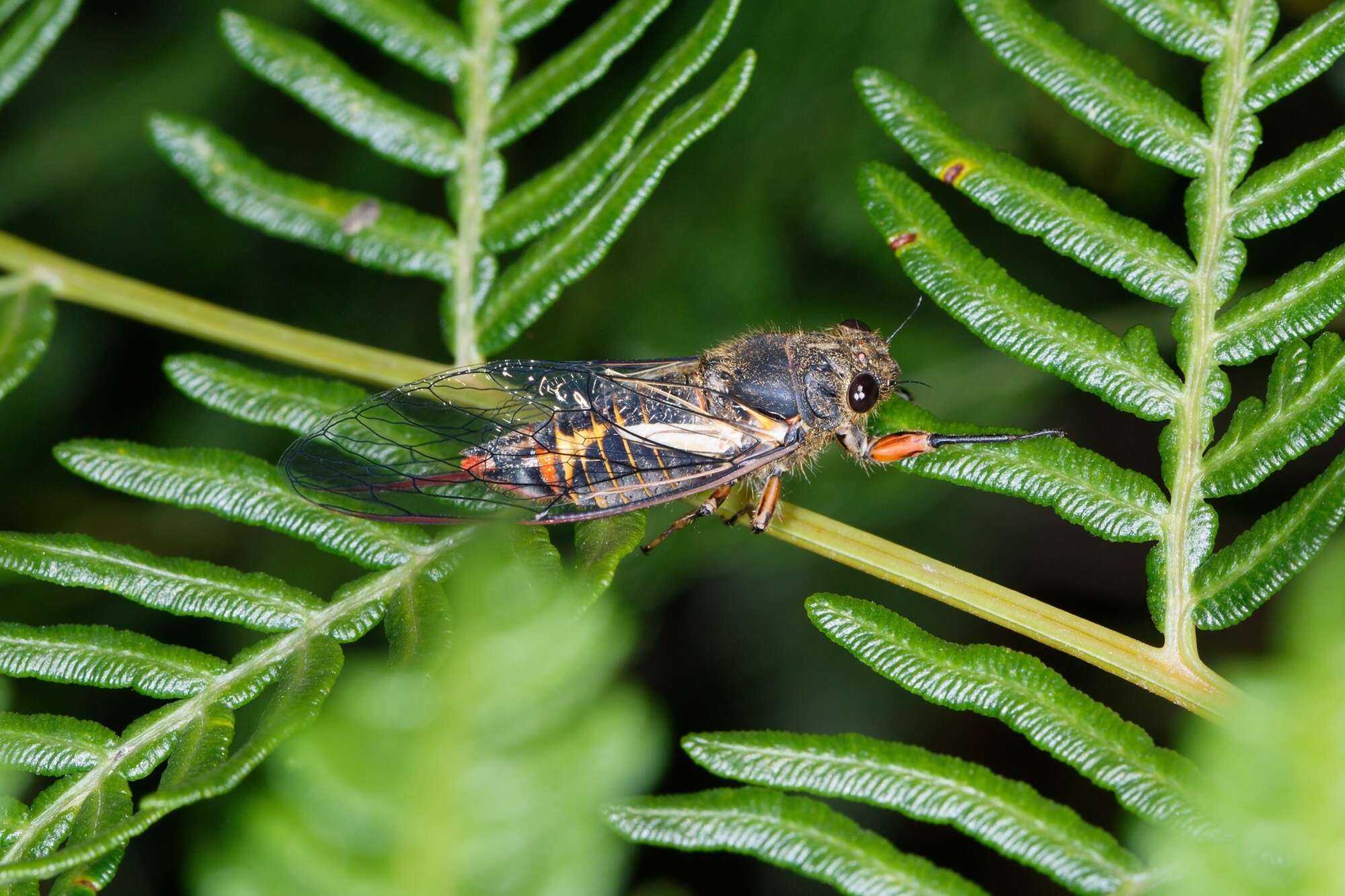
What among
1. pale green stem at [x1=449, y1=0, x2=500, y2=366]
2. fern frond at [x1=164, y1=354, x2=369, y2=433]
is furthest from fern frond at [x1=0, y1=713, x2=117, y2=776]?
pale green stem at [x1=449, y1=0, x2=500, y2=366]

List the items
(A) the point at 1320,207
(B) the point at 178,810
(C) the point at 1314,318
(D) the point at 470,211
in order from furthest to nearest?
(A) the point at 1320,207 < (B) the point at 178,810 < (D) the point at 470,211 < (C) the point at 1314,318

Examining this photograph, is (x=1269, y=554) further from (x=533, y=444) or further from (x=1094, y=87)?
(x=533, y=444)

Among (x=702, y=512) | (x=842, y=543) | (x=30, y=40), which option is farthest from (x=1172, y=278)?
(x=30, y=40)

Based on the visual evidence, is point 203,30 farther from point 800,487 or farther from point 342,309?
point 800,487

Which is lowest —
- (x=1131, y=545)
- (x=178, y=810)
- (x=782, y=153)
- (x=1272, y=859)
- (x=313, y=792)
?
(x=178, y=810)

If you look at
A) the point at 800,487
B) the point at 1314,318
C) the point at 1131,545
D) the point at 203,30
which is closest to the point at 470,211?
the point at 800,487

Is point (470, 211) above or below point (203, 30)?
below
